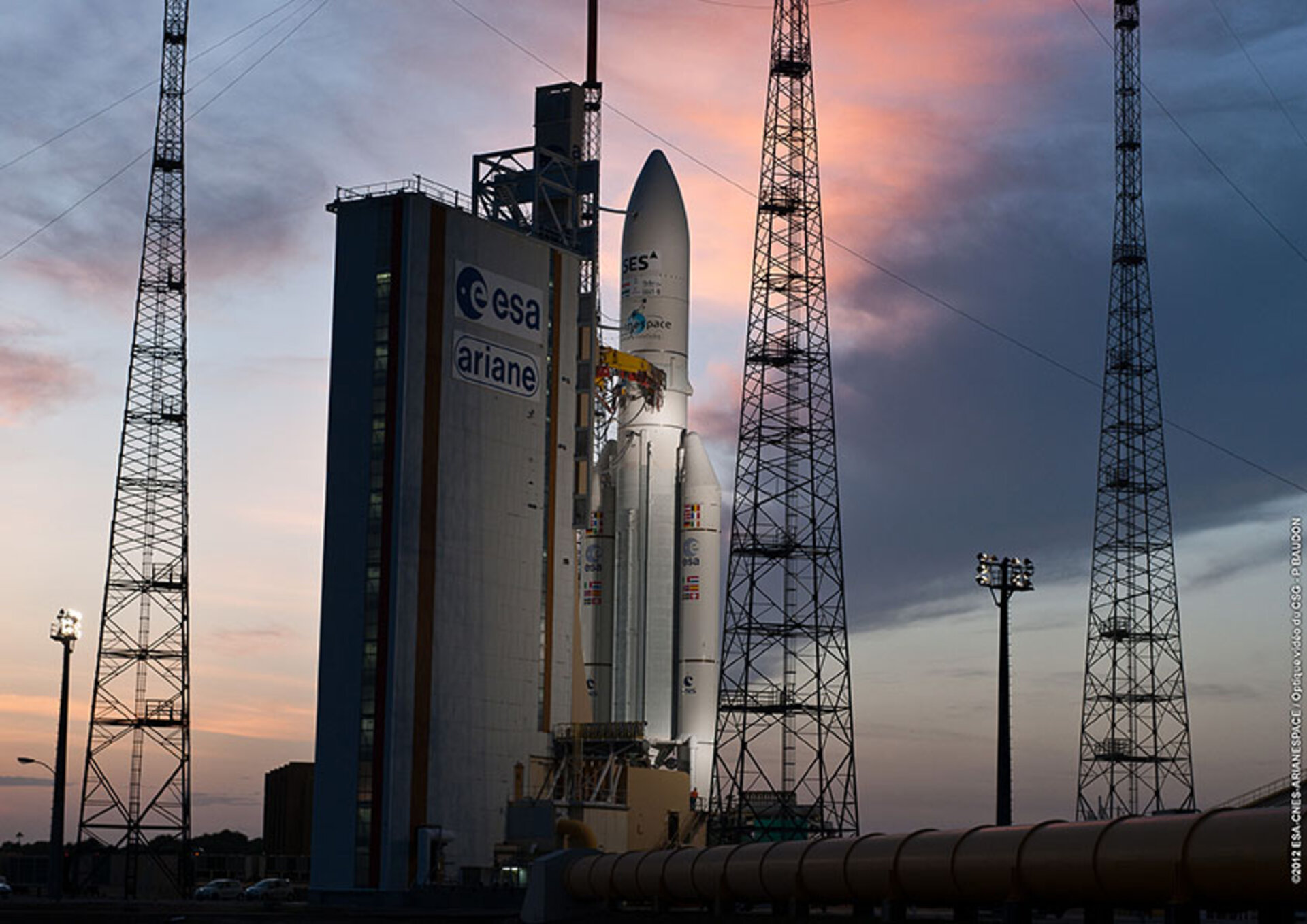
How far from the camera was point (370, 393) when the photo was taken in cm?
8281

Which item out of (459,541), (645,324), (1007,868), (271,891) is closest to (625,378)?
(645,324)

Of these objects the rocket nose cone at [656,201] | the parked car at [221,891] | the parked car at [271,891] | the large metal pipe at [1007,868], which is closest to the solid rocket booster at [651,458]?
the rocket nose cone at [656,201]

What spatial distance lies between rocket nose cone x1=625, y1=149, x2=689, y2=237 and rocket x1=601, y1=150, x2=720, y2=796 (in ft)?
0.25

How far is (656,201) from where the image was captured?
104 metres

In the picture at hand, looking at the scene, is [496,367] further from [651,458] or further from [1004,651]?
[1004,651]

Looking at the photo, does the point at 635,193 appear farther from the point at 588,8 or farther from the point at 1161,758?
the point at 1161,758

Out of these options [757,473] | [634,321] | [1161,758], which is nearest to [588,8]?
[634,321]

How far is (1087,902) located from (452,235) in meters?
52.2

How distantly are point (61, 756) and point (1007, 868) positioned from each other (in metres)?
42.7

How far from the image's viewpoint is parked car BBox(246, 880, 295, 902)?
3410 inches

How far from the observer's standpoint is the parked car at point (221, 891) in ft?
299

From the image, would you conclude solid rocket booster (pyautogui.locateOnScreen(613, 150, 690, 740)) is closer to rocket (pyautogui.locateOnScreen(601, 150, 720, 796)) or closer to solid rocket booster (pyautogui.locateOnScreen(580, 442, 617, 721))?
rocket (pyautogui.locateOnScreen(601, 150, 720, 796))

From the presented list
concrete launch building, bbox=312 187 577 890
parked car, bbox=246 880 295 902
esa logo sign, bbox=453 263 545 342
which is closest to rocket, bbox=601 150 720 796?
concrete launch building, bbox=312 187 577 890

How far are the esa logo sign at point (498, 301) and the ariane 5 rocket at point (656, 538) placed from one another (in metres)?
14.9
